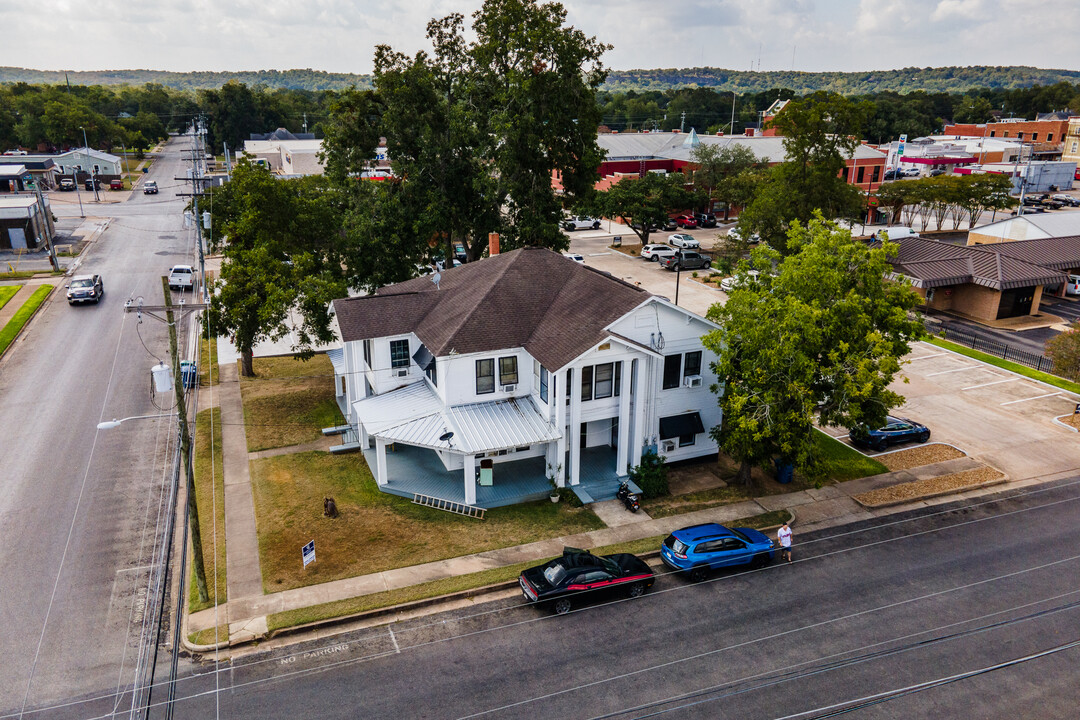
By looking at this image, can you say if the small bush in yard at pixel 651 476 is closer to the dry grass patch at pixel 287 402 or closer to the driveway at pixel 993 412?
the driveway at pixel 993 412

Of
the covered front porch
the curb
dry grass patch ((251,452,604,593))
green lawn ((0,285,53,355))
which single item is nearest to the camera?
the curb

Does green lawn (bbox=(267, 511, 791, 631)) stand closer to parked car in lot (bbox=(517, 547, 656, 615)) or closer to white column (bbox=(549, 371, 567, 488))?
parked car in lot (bbox=(517, 547, 656, 615))

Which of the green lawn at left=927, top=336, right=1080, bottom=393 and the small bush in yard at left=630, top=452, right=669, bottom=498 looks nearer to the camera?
the small bush in yard at left=630, top=452, right=669, bottom=498

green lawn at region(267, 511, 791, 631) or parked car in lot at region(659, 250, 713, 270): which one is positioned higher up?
parked car in lot at region(659, 250, 713, 270)

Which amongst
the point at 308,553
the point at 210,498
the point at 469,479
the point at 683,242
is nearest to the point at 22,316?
the point at 210,498

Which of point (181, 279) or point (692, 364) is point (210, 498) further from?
point (181, 279)

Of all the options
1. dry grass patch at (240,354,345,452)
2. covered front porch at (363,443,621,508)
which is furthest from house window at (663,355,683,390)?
dry grass patch at (240,354,345,452)
